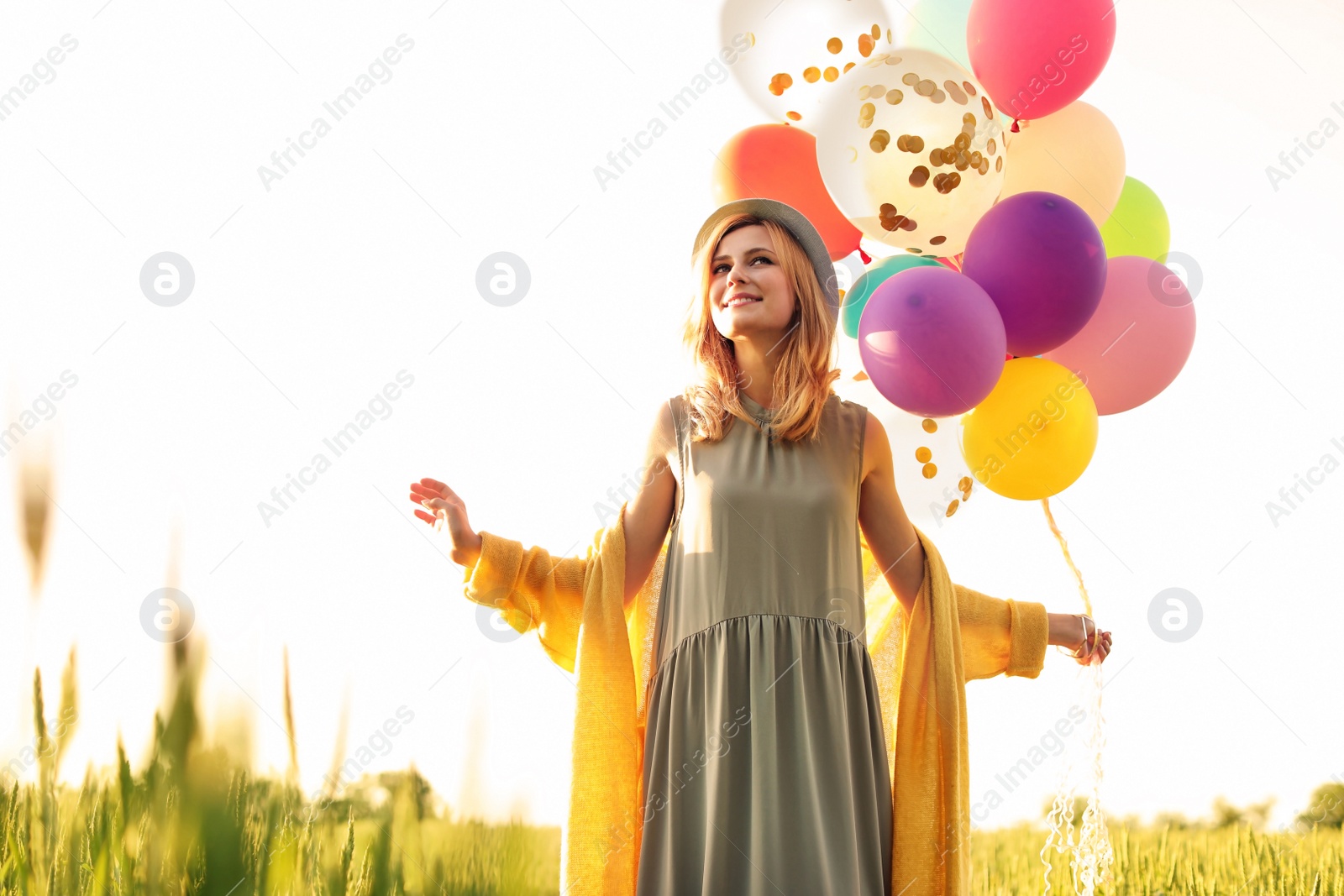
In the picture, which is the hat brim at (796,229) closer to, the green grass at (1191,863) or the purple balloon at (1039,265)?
the purple balloon at (1039,265)

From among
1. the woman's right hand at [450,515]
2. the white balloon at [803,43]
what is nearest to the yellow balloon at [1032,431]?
the white balloon at [803,43]

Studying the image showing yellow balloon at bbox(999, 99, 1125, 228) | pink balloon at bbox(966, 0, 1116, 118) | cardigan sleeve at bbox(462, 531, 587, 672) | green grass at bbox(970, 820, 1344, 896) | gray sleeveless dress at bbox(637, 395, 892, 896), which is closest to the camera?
gray sleeveless dress at bbox(637, 395, 892, 896)

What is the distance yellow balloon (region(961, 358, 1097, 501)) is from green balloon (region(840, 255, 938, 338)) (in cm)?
26

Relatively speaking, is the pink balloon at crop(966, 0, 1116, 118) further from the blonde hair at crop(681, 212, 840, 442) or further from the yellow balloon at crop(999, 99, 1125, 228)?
the blonde hair at crop(681, 212, 840, 442)

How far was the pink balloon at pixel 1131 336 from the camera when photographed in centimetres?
170

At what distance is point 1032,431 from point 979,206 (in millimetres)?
387

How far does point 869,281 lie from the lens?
1.79 m

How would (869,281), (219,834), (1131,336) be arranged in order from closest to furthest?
(219,834) → (1131,336) → (869,281)

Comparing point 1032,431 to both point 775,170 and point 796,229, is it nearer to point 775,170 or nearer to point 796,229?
point 796,229

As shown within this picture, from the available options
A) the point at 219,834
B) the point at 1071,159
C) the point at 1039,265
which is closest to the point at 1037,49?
the point at 1071,159

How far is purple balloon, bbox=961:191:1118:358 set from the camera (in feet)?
5.03

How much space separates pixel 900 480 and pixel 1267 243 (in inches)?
58.8

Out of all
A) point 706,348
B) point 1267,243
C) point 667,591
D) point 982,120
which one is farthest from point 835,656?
point 1267,243

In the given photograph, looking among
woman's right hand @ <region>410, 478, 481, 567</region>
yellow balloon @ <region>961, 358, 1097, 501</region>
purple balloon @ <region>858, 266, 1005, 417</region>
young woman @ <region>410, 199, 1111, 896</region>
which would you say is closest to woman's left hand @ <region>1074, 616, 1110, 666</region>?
young woman @ <region>410, 199, 1111, 896</region>
